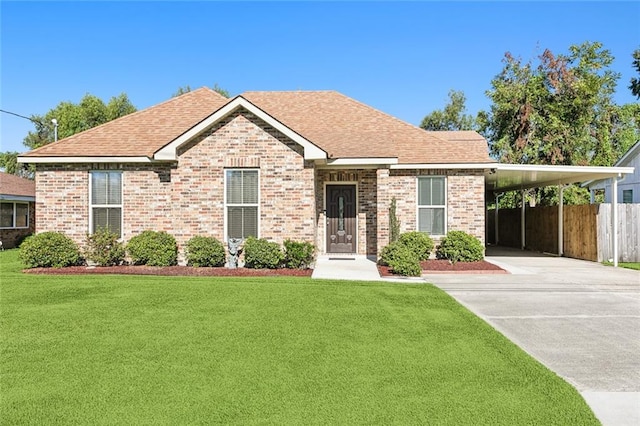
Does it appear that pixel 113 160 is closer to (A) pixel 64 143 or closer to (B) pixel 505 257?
(A) pixel 64 143

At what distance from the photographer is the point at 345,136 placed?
16.1 metres

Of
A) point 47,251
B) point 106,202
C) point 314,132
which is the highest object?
point 314,132

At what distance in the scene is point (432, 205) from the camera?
1487cm

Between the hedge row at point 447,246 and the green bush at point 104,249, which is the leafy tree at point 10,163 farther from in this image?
the hedge row at point 447,246

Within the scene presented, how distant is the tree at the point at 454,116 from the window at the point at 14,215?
3462 cm

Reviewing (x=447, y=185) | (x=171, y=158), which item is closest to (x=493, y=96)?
(x=447, y=185)

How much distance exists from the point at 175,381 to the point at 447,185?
1202cm

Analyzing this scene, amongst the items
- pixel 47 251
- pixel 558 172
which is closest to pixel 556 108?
pixel 558 172

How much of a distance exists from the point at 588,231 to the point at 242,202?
12.8m

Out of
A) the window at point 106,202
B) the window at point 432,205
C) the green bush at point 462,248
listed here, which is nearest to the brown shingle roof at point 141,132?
the window at point 106,202

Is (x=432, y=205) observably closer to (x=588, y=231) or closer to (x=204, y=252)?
(x=588, y=231)

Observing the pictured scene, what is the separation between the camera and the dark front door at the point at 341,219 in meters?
15.9

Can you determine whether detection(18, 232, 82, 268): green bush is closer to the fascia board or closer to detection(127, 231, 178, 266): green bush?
detection(127, 231, 178, 266): green bush

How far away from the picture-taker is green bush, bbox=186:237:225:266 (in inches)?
496
